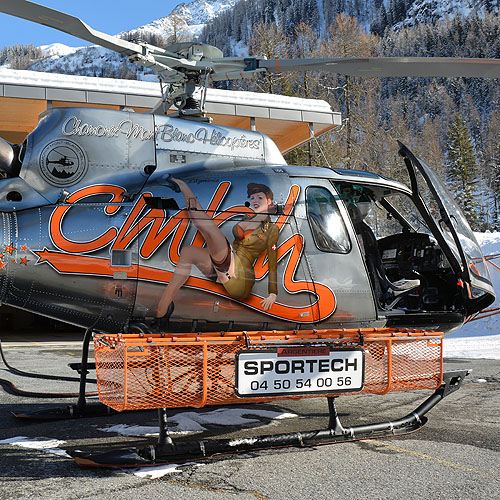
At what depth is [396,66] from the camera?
18.5ft

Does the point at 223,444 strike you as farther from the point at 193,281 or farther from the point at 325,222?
the point at 325,222

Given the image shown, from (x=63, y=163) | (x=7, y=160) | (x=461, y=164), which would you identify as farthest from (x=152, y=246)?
(x=461, y=164)

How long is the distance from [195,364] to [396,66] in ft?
11.7

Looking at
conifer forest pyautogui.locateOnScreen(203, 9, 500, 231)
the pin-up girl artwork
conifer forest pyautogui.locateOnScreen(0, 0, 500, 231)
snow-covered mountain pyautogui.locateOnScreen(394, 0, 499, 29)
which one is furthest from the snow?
snow-covered mountain pyautogui.locateOnScreen(394, 0, 499, 29)

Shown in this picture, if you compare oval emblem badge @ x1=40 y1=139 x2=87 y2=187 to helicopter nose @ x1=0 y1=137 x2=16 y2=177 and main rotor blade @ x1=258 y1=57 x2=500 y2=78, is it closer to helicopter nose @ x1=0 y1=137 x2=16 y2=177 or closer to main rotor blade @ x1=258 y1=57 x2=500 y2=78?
helicopter nose @ x1=0 y1=137 x2=16 y2=177

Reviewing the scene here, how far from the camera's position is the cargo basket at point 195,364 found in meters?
3.97

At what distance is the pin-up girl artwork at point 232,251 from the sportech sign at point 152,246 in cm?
5

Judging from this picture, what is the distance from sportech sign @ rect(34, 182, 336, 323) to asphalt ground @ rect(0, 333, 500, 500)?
1.23 meters

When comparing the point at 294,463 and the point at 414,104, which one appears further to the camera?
the point at 414,104

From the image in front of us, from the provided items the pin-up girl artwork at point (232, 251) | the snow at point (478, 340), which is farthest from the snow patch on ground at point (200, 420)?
the snow at point (478, 340)

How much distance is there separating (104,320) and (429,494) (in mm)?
2799

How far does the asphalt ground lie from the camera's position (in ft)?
11.6

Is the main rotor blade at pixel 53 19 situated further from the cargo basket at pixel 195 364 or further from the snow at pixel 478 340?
the snow at pixel 478 340

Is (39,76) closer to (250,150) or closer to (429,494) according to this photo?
(250,150)
